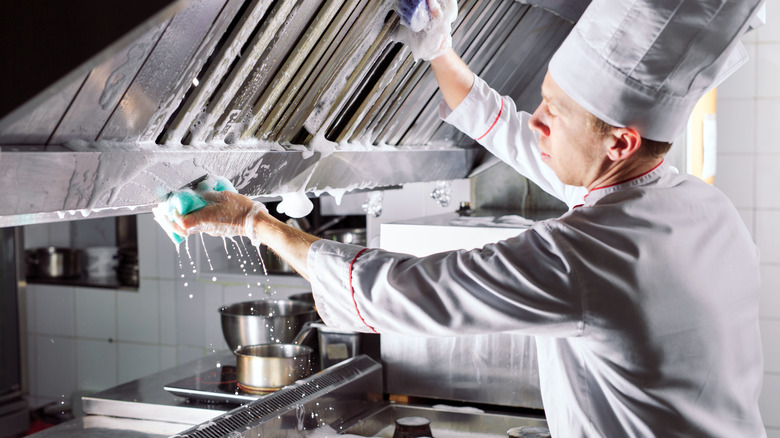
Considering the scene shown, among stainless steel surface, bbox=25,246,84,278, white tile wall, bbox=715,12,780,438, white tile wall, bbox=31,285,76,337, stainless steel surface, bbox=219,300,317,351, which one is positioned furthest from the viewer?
stainless steel surface, bbox=25,246,84,278

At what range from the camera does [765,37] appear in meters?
2.93

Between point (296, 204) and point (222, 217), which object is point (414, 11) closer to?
point (296, 204)

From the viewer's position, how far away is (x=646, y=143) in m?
1.14

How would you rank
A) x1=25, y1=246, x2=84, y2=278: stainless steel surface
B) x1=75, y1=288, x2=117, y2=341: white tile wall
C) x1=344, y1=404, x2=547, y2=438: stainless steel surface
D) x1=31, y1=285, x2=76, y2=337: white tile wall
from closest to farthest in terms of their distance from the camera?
x1=344, y1=404, x2=547, y2=438: stainless steel surface → x1=75, y1=288, x2=117, y2=341: white tile wall → x1=31, y1=285, x2=76, y2=337: white tile wall → x1=25, y1=246, x2=84, y2=278: stainless steel surface

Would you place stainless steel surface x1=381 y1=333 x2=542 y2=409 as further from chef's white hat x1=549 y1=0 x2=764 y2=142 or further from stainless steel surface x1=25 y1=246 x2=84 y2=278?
stainless steel surface x1=25 y1=246 x2=84 y2=278

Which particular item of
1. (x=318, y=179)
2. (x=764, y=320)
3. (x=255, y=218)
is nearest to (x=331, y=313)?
(x=255, y=218)

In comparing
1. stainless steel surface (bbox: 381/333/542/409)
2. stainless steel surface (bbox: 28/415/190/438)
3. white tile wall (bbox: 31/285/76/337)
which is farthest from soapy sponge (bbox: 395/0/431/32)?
white tile wall (bbox: 31/285/76/337)

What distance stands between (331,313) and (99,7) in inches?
21.7

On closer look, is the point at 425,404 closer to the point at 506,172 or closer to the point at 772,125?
the point at 506,172

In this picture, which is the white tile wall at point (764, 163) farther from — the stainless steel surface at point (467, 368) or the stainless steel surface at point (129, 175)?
the stainless steel surface at point (129, 175)

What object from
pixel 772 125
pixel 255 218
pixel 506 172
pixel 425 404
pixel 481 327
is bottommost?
pixel 425 404

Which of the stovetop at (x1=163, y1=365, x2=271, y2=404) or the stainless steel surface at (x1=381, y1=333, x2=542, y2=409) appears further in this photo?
the stainless steel surface at (x1=381, y1=333, x2=542, y2=409)

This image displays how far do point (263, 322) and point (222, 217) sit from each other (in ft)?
3.91

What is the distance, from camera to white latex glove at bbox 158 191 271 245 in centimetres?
109
